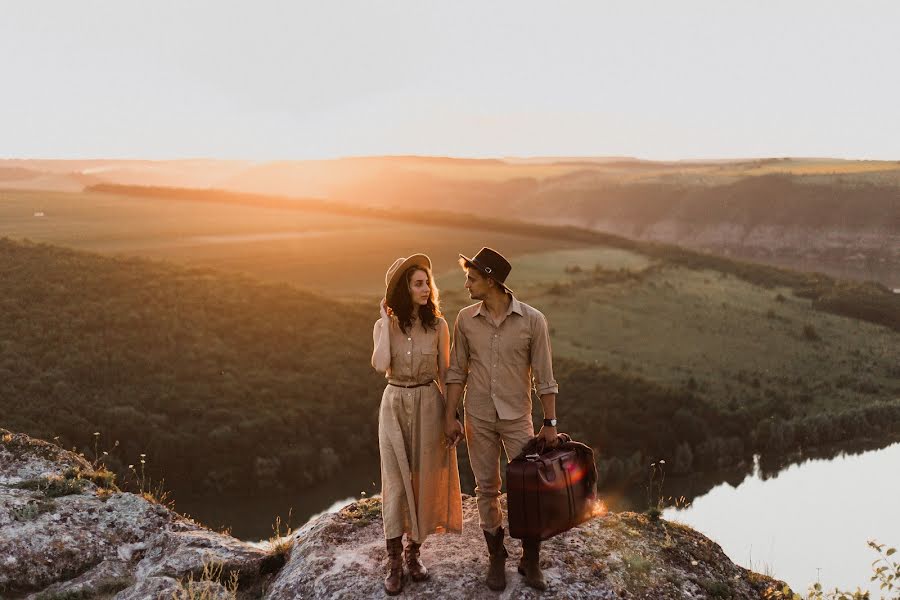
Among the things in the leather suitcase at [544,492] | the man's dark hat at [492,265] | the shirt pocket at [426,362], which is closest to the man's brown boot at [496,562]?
the leather suitcase at [544,492]

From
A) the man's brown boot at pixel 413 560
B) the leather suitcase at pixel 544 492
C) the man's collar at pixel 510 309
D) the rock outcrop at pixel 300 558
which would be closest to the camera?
the leather suitcase at pixel 544 492

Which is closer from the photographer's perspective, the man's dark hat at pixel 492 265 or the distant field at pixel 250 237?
the man's dark hat at pixel 492 265

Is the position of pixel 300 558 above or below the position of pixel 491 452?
below

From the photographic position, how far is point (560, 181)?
15638 centimetres

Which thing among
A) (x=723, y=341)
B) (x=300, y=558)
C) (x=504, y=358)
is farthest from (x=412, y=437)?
(x=723, y=341)

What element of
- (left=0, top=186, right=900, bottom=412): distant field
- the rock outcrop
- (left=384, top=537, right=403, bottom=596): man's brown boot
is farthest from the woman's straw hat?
(left=0, top=186, right=900, bottom=412): distant field

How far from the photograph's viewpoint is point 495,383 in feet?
17.4

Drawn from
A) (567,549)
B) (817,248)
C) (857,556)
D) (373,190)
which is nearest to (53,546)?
(567,549)

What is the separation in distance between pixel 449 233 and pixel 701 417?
41.9 meters

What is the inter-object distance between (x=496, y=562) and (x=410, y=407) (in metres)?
1.32

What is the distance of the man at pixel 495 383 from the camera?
5242 mm

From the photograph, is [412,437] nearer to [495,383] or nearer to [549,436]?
Answer: [495,383]

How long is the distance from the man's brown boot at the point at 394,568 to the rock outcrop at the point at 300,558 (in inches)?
3.5

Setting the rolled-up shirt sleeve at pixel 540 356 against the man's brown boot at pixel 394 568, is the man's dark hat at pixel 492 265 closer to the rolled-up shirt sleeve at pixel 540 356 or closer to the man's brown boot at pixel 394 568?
the rolled-up shirt sleeve at pixel 540 356
